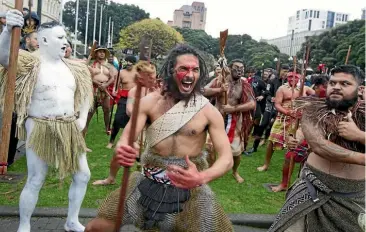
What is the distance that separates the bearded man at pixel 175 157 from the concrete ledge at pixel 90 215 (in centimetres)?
172

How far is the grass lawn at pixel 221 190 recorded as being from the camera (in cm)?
519

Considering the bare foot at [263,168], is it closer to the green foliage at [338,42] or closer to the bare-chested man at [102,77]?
the bare-chested man at [102,77]

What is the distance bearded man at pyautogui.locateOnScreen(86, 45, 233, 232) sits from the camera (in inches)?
119

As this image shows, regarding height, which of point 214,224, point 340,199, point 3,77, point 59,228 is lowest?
point 59,228

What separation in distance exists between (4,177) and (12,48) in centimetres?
283

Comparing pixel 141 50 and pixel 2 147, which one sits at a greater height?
pixel 141 50

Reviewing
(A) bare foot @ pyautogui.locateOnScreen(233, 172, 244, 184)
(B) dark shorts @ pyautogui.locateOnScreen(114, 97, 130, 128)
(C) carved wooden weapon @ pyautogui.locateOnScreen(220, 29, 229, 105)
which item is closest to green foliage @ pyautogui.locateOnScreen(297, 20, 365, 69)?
(B) dark shorts @ pyautogui.locateOnScreen(114, 97, 130, 128)

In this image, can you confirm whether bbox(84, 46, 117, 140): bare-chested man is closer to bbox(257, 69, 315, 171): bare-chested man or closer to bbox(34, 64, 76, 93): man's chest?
bbox(257, 69, 315, 171): bare-chested man

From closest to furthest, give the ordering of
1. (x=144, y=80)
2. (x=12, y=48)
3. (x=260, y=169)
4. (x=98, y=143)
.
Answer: (x=144, y=80) < (x=12, y=48) < (x=260, y=169) < (x=98, y=143)

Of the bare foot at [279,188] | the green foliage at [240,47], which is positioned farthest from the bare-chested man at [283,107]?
the green foliage at [240,47]

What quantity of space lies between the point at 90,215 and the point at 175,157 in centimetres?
205

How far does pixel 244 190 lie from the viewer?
6.11 m

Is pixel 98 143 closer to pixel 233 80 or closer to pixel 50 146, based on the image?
pixel 233 80

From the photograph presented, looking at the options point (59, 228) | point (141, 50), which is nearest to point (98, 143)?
point (59, 228)
